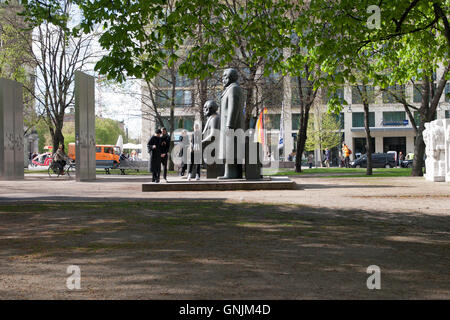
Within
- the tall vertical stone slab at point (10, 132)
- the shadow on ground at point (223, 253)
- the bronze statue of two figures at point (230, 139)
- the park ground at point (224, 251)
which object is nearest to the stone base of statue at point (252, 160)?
the bronze statue of two figures at point (230, 139)

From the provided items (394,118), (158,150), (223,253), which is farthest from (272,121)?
(223,253)

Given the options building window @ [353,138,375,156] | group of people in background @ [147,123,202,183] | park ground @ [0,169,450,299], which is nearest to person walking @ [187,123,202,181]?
group of people in background @ [147,123,202,183]

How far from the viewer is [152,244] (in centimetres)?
628

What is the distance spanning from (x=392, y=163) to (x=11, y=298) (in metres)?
49.4

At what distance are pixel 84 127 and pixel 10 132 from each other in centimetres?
462

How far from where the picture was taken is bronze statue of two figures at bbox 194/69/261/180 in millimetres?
16469

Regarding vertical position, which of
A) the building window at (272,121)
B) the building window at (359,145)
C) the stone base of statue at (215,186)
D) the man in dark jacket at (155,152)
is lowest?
the stone base of statue at (215,186)

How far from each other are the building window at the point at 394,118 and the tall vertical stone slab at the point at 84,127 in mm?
50314

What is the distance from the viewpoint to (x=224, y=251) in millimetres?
5805

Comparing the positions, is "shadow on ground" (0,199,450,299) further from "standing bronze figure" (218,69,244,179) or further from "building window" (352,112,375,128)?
"building window" (352,112,375,128)

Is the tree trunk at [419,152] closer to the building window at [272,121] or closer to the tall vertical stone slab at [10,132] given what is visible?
the tall vertical stone slab at [10,132]

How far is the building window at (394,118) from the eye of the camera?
66.5m

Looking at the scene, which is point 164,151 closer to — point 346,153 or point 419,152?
point 419,152
